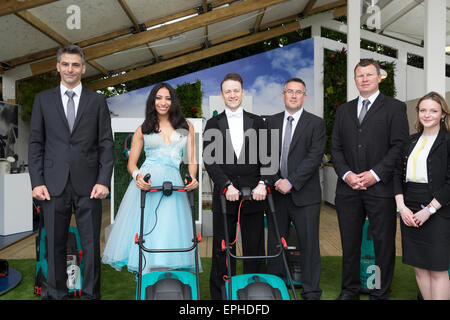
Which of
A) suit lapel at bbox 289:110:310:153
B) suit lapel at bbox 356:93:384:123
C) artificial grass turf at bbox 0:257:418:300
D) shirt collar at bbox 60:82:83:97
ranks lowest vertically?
artificial grass turf at bbox 0:257:418:300

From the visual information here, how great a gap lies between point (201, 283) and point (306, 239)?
107 cm

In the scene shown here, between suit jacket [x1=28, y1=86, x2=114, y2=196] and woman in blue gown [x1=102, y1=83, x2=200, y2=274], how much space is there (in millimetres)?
336

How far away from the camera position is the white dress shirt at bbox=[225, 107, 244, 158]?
8.75 feet

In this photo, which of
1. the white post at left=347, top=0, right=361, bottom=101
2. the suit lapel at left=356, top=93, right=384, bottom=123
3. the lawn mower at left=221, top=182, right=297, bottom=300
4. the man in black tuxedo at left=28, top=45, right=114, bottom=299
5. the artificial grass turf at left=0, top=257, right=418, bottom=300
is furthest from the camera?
the white post at left=347, top=0, right=361, bottom=101

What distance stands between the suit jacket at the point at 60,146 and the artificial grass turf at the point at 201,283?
3.48 ft

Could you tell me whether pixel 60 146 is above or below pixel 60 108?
below

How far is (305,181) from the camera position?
2771 mm

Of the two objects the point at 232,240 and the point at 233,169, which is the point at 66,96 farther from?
the point at 232,240

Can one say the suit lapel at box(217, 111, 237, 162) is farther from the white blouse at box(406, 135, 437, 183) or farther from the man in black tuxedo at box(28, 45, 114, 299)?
the white blouse at box(406, 135, 437, 183)

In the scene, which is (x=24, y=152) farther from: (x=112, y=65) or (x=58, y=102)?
(x=58, y=102)

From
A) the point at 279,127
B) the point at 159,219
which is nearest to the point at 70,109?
the point at 159,219

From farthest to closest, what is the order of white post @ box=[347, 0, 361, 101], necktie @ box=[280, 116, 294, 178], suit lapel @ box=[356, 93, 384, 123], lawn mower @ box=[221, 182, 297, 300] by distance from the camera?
1. white post @ box=[347, 0, 361, 101]
2. necktie @ box=[280, 116, 294, 178]
3. suit lapel @ box=[356, 93, 384, 123]
4. lawn mower @ box=[221, 182, 297, 300]

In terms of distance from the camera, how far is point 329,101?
9.06 meters

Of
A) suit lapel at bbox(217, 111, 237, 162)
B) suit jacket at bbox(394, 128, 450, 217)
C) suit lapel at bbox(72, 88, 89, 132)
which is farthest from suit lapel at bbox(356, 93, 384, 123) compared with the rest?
suit lapel at bbox(72, 88, 89, 132)
